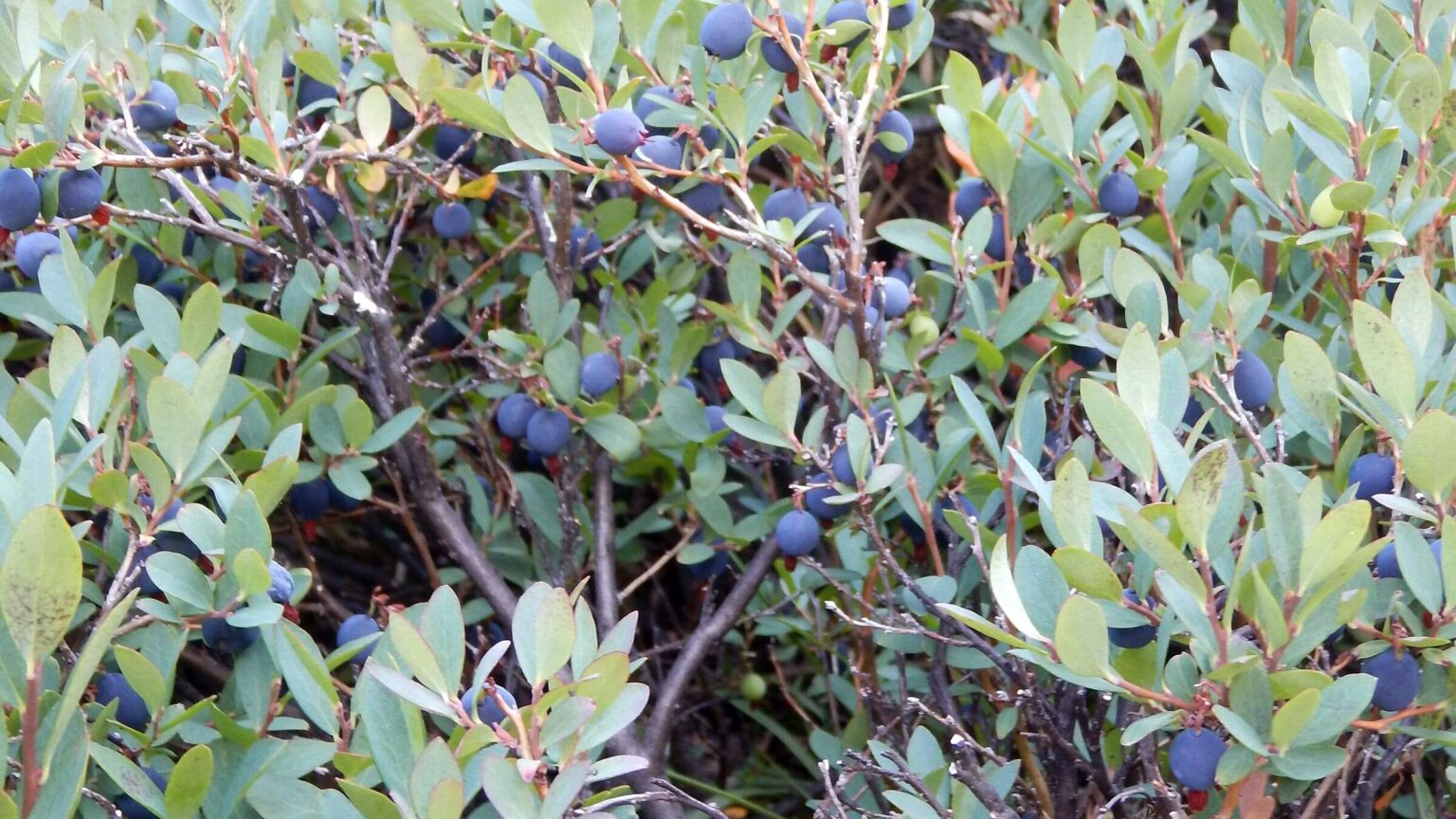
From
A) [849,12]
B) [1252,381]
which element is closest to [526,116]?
[849,12]

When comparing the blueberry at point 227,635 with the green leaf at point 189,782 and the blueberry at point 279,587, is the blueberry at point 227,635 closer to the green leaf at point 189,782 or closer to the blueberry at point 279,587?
the blueberry at point 279,587

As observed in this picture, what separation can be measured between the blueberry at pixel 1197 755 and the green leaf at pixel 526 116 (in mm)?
640

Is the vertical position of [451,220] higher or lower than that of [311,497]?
higher

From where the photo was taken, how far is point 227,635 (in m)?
0.95

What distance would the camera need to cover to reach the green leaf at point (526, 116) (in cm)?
102

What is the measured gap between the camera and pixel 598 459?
142cm

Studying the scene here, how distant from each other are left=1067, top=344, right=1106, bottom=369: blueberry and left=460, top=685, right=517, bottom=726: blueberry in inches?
25.5

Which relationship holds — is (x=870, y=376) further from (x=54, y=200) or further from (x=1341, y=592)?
(x=54, y=200)

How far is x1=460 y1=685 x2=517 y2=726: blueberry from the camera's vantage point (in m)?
0.79

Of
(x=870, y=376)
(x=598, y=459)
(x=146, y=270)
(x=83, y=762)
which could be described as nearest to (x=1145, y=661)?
(x=870, y=376)

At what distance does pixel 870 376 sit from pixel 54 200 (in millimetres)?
700

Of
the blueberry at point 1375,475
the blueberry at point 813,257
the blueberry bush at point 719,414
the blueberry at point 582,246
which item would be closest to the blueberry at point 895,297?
the blueberry bush at point 719,414

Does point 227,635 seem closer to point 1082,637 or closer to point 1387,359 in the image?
point 1082,637

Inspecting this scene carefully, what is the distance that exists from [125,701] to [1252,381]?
3.02 ft
